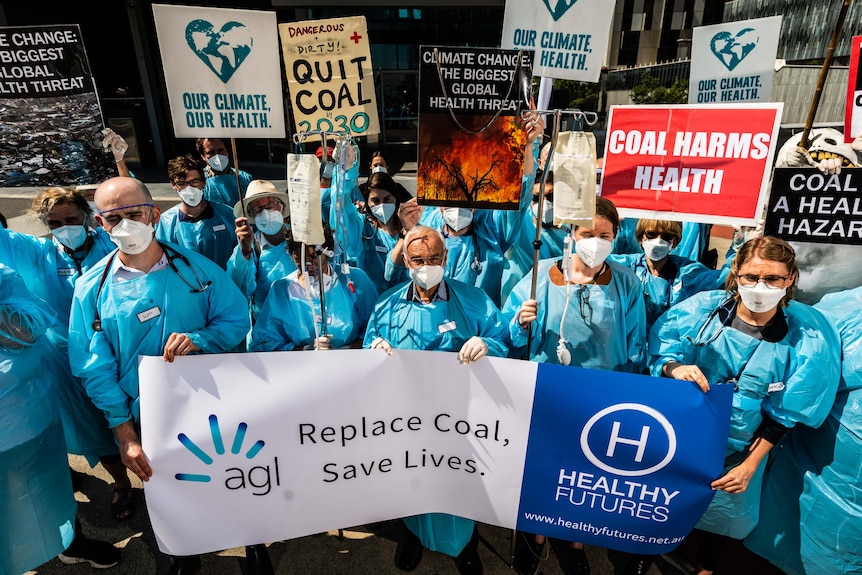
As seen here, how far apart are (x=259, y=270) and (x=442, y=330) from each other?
1582mm

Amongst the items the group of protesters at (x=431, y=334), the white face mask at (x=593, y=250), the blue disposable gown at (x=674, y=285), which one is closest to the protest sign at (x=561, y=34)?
the group of protesters at (x=431, y=334)

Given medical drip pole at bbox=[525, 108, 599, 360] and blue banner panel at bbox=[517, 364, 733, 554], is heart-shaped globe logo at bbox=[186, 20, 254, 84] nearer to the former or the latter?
medical drip pole at bbox=[525, 108, 599, 360]

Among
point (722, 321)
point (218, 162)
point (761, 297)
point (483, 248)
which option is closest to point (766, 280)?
point (761, 297)

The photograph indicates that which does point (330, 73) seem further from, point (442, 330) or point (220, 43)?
point (442, 330)

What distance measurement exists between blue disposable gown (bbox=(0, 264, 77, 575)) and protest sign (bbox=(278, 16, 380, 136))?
1881 mm

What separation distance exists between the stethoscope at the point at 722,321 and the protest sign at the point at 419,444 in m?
0.25

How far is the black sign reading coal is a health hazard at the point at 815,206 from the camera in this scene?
2500 millimetres

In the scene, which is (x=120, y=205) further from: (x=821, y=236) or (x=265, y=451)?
(x=821, y=236)

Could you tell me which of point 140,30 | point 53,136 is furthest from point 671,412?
point 140,30

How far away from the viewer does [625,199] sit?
2762mm

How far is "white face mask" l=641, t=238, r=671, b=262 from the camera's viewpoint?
10.5 ft

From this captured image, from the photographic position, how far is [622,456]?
7.76ft

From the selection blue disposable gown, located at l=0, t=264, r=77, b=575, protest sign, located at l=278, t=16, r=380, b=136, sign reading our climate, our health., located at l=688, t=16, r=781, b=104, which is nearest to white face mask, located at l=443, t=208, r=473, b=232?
protest sign, located at l=278, t=16, r=380, b=136

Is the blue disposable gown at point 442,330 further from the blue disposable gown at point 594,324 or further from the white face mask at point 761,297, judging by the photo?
the white face mask at point 761,297
